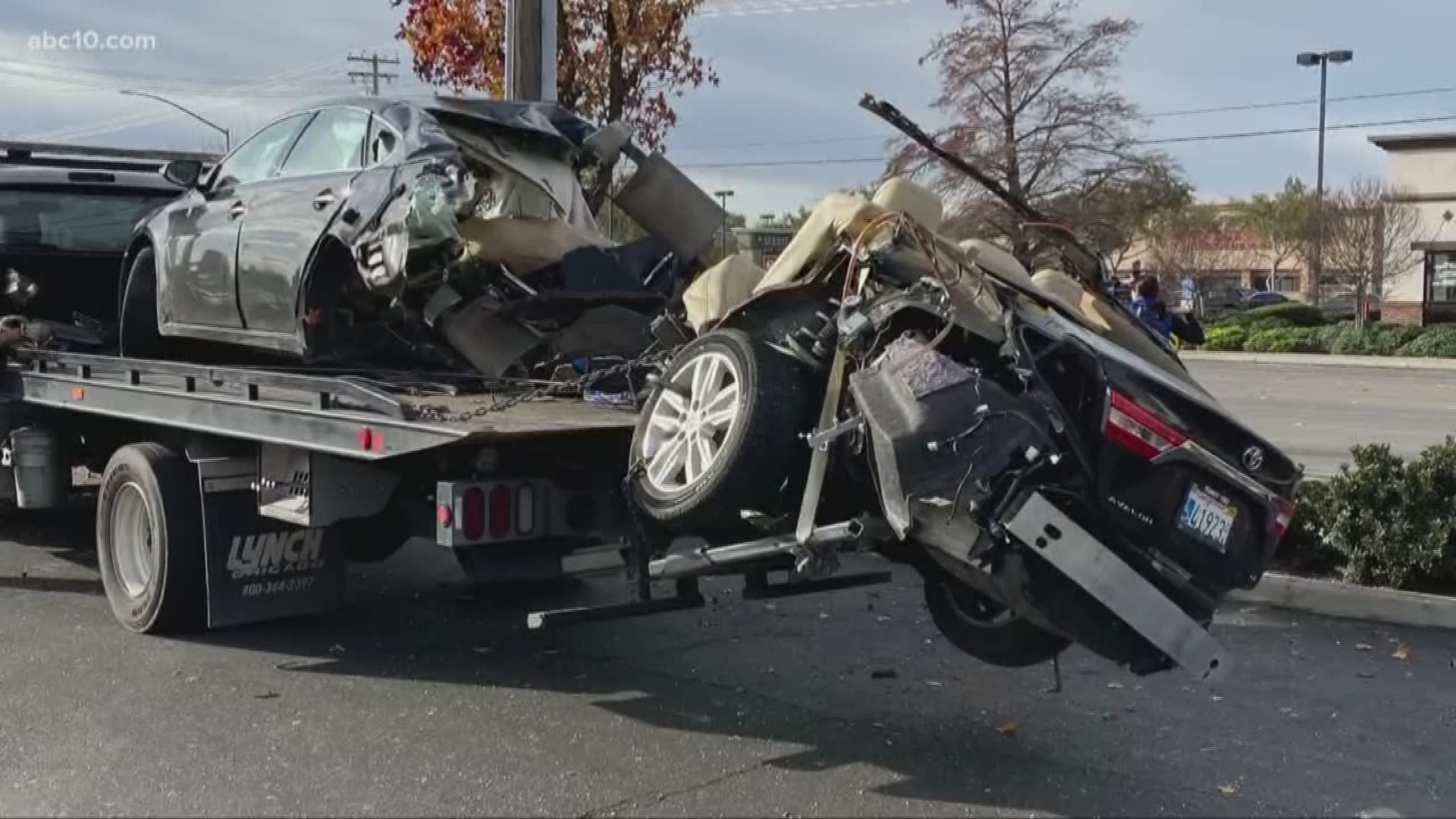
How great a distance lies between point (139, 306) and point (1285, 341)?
29163 millimetres

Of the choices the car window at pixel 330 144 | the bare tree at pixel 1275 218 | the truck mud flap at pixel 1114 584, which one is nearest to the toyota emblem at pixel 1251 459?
the truck mud flap at pixel 1114 584

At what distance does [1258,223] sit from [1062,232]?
72459 mm

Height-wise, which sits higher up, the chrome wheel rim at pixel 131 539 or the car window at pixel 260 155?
the car window at pixel 260 155

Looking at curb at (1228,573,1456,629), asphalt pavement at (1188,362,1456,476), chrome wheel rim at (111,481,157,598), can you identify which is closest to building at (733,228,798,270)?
curb at (1228,573,1456,629)

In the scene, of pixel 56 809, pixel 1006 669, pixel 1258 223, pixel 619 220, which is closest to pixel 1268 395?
pixel 619 220

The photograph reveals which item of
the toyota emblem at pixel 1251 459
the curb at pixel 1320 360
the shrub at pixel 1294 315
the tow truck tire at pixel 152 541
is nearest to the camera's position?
the toyota emblem at pixel 1251 459

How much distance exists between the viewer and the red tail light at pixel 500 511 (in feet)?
18.2

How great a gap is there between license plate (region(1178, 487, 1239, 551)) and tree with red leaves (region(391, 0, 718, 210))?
392 inches

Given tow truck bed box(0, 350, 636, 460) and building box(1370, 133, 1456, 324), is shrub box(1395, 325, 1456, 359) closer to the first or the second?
building box(1370, 133, 1456, 324)

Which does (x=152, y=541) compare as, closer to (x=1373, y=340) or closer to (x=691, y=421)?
(x=691, y=421)

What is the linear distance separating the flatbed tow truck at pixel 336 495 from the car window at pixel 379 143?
1.05m

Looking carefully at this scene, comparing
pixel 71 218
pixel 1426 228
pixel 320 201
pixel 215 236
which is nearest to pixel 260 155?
pixel 215 236

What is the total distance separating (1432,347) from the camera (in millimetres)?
29484

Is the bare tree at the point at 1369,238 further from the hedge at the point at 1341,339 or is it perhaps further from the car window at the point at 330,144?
the car window at the point at 330,144
